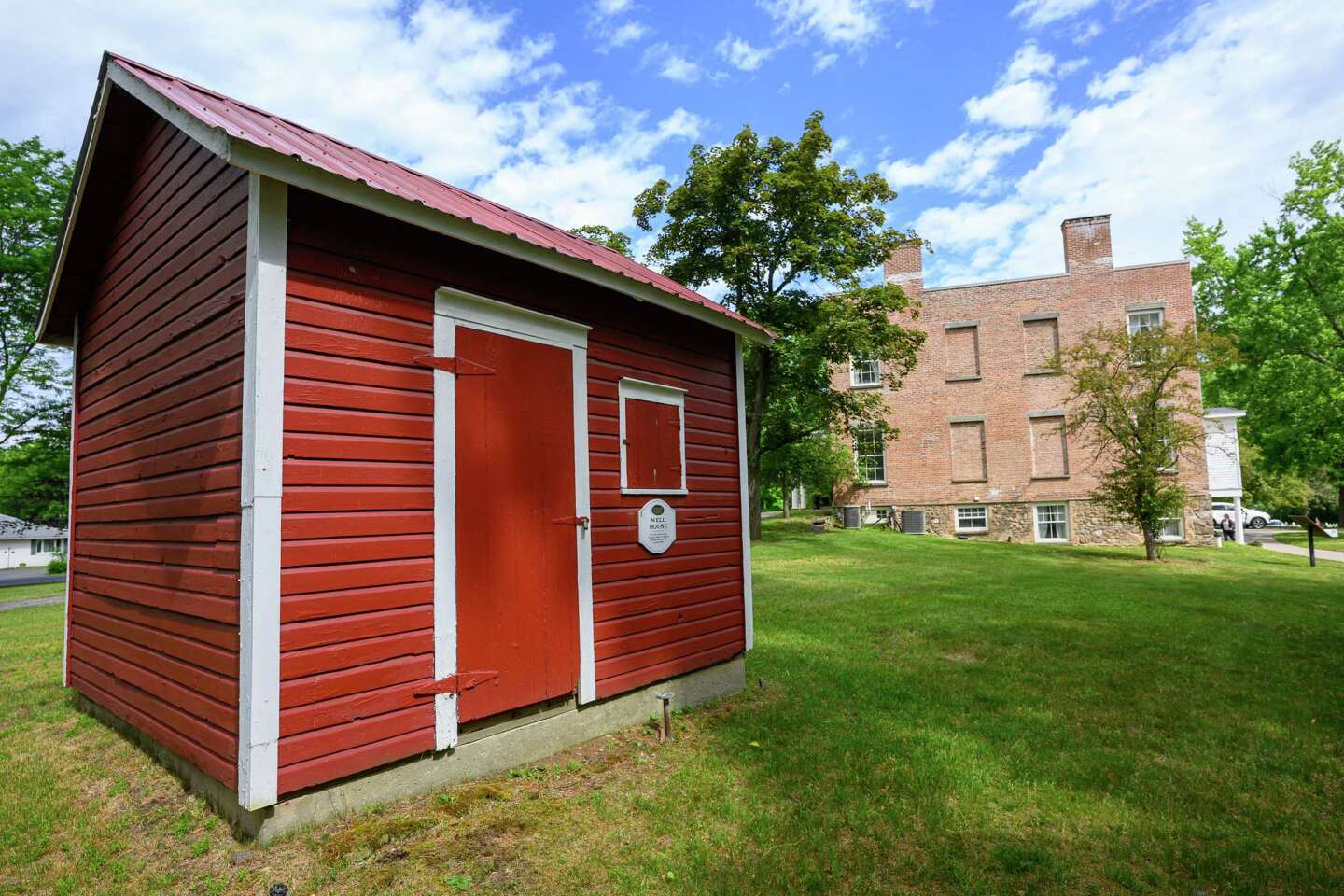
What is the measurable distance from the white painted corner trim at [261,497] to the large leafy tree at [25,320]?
90.5 feet

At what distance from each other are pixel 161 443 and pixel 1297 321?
115 feet

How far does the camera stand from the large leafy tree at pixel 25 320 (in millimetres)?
24312

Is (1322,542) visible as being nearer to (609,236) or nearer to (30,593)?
(609,236)

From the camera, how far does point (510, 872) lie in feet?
11.2

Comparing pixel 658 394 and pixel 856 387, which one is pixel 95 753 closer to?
pixel 658 394

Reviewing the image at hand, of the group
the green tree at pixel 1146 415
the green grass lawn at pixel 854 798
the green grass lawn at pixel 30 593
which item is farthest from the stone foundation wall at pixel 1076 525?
the green grass lawn at pixel 30 593

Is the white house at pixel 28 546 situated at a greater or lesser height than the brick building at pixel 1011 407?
lesser

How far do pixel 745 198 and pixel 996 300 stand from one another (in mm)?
12060

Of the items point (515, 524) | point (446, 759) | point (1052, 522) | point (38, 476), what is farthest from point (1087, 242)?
point (38, 476)

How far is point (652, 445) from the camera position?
19.7 ft

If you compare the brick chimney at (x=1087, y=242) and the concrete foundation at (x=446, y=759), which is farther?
the brick chimney at (x=1087, y=242)

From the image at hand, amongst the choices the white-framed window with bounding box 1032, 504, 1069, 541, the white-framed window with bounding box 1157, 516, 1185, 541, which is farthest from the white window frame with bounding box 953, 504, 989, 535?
the white-framed window with bounding box 1157, 516, 1185, 541

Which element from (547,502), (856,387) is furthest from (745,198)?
(547,502)

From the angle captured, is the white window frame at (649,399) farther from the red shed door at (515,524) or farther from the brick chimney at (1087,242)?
the brick chimney at (1087,242)
